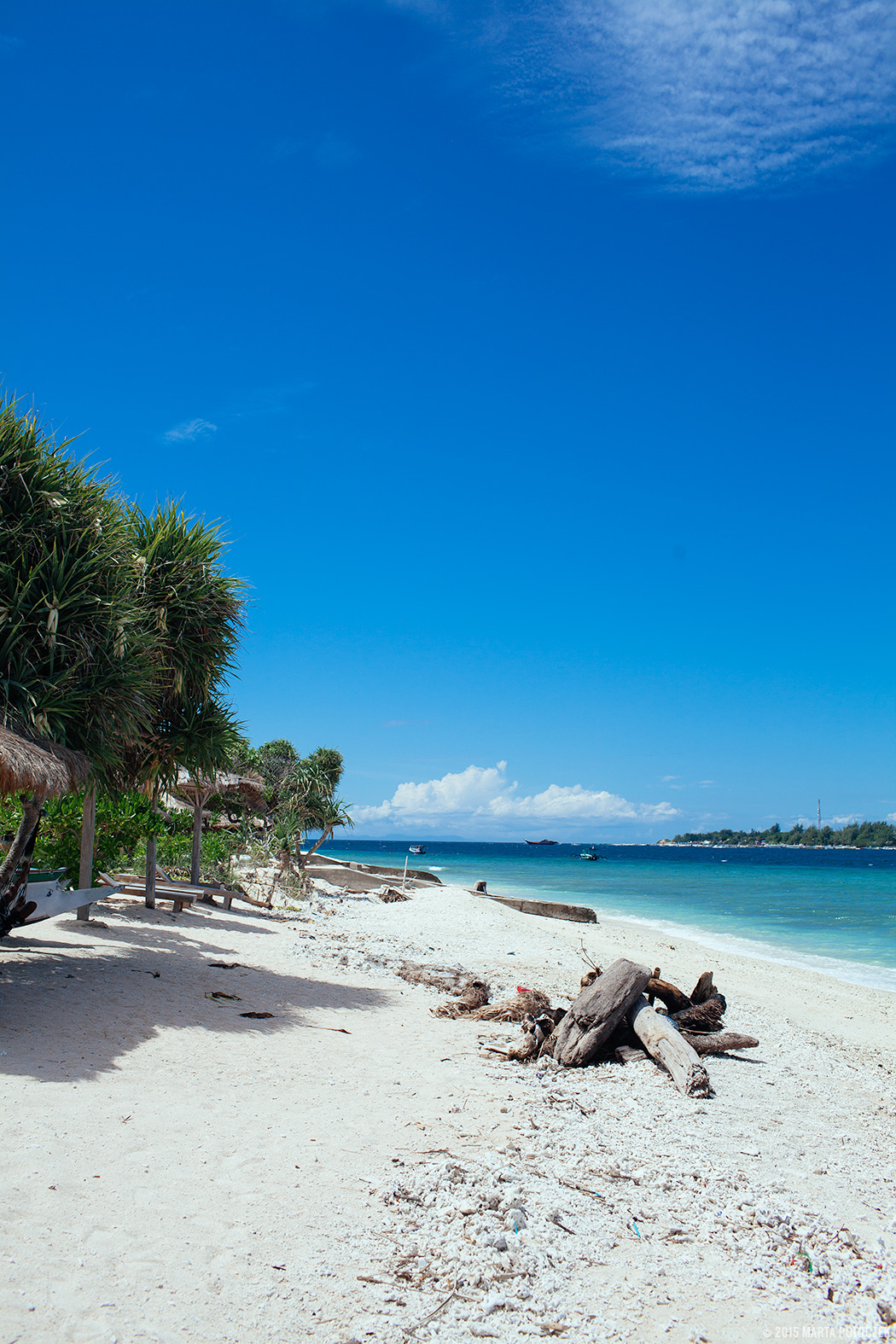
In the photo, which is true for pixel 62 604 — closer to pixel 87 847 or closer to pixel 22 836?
pixel 22 836

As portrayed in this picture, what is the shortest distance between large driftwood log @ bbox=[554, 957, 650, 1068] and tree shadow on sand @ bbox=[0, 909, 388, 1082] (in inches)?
91.0

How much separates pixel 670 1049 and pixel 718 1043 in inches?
55.4

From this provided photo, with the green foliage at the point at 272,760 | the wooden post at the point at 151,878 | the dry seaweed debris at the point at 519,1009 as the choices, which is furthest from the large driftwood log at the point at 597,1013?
the green foliage at the point at 272,760

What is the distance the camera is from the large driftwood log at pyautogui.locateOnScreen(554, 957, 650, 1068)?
7.28 m

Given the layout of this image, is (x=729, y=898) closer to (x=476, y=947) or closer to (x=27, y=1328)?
(x=476, y=947)

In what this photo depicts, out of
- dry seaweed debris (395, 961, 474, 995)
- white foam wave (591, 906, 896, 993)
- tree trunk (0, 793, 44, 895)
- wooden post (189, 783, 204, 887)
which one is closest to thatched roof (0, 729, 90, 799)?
tree trunk (0, 793, 44, 895)

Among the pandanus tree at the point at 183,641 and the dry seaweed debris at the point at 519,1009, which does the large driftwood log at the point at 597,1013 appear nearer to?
the dry seaweed debris at the point at 519,1009

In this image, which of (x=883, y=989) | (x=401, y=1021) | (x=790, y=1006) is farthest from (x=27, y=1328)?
(x=883, y=989)

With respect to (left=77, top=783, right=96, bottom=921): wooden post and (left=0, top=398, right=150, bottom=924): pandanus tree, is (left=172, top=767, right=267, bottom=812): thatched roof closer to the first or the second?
(left=77, top=783, right=96, bottom=921): wooden post

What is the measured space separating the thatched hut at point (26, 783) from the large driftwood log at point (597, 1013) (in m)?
5.15

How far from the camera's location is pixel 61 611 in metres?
7.76

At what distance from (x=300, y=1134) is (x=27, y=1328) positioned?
2.24 m

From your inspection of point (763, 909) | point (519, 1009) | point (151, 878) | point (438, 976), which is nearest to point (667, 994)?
point (519, 1009)

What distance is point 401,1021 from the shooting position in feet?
27.3
